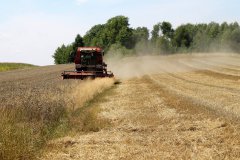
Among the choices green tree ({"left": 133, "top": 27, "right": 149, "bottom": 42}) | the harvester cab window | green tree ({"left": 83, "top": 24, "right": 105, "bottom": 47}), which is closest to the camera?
the harvester cab window

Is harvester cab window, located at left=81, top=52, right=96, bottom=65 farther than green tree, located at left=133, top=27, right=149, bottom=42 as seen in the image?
No

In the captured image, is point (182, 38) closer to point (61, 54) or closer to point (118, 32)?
point (118, 32)

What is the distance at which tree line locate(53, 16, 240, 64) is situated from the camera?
134625mm

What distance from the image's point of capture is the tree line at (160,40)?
135m

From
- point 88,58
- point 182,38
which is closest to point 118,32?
point 182,38

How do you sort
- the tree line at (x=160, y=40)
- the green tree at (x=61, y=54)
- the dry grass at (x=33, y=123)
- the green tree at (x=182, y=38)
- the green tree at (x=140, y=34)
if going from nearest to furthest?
the dry grass at (x=33, y=123) < the tree line at (x=160, y=40) < the green tree at (x=182, y=38) < the green tree at (x=140, y=34) < the green tree at (x=61, y=54)

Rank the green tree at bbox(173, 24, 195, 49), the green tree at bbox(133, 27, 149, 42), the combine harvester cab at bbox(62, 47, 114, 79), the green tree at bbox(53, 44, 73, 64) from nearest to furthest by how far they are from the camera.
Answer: the combine harvester cab at bbox(62, 47, 114, 79) < the green tree at bbox(173, 24, 195, 49) < the green tree at bbox(133, 27, 149, 42) < the green tree at bbox(53, 44, 73, 64)

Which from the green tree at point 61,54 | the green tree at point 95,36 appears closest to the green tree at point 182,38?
the green tree at point 95,36

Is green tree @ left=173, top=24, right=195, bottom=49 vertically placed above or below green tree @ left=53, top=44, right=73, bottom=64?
above

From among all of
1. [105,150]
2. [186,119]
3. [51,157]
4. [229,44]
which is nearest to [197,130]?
[186,119]

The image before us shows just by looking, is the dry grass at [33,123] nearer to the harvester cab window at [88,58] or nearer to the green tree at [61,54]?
the harvester cab window at [88,58]

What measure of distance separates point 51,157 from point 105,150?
1235 mm

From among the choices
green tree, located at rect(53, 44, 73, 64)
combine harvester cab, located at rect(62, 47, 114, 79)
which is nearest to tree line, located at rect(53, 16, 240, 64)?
green tree, located at rect(53, 44, 73, 64)

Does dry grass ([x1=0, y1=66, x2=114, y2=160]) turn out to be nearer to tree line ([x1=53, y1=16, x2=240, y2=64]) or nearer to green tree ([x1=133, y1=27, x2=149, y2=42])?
tree line ([x1=53, y1=16, x2=240, y2=64])
